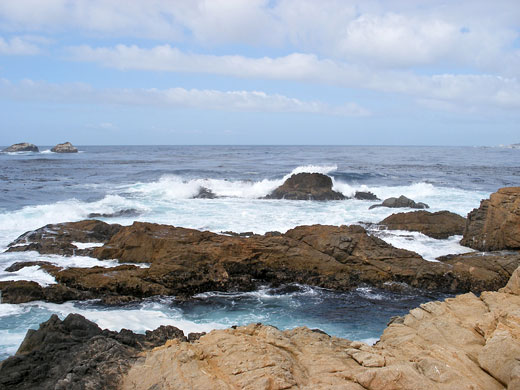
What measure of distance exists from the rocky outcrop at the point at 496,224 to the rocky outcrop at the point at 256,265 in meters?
0.93

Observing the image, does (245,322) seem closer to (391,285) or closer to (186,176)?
(391,285)

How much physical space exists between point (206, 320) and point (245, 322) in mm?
835

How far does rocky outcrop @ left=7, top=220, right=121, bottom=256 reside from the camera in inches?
515

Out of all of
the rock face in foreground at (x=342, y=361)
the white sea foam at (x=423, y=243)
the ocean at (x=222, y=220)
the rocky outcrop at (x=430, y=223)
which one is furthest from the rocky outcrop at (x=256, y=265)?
the rock face in foreground at (x=342, y=361)

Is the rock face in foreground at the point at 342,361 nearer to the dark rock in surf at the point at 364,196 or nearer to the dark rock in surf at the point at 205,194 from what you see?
the dark rock in surf at the point at 364,196

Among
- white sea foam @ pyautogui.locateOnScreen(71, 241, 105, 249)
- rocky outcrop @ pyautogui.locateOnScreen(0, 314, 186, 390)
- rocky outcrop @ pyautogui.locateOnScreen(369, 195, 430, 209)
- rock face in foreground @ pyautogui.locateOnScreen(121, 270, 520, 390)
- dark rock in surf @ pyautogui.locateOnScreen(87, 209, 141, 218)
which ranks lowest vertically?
dark rock in surf @ pyautogui.locateOnScreen(87, 209, 141, 218)

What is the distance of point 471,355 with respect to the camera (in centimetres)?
505

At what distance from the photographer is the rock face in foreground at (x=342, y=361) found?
4.45 meters

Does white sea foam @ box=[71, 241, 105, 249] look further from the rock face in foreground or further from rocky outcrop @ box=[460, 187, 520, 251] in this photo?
rocky outcrop @ box=[460, 187, 520, 251]

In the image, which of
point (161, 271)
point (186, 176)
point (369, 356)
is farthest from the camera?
point (186, 176)

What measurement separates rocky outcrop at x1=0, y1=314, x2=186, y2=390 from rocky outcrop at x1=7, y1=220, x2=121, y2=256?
696cm

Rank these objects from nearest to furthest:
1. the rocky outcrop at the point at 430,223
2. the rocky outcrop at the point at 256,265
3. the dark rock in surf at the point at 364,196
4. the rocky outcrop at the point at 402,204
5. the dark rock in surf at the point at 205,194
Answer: the rocky outcrop at the point at 256,265
the rocky outcrop at the point at 430,223
the rocky outcrop at the point at 402,204
the dark rock in surf at the point at 364,196
the dark rock in surf at the point at 205,194

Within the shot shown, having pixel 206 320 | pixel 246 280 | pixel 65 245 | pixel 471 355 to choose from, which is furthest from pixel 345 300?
pixel 65 245

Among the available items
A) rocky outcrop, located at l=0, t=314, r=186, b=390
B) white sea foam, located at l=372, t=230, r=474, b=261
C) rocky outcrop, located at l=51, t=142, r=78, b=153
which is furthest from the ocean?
rocky outcrop, located at l=51, t=142, r=78, b=153
